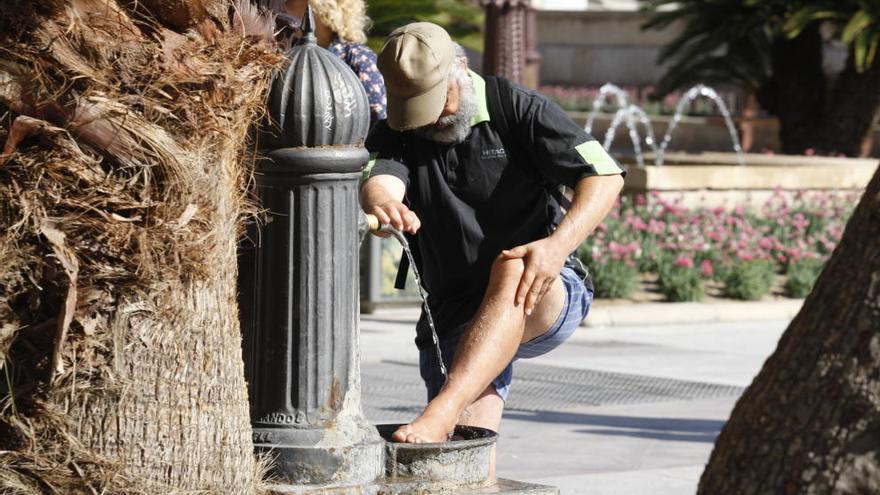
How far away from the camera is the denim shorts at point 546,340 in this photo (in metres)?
4.56

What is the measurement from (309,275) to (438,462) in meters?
0.62

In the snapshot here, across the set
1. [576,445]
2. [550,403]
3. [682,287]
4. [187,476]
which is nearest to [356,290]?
[187,476]

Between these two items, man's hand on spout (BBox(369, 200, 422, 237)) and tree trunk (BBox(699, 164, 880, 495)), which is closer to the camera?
tree trunk (BBox(699, 164, 880, 495))

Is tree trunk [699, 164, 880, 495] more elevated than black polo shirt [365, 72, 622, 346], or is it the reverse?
black polo shirt [365, 72, 622, 346]

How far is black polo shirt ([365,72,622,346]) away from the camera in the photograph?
4.50 metres

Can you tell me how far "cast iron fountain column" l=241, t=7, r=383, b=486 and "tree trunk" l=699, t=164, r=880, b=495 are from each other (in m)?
1.59

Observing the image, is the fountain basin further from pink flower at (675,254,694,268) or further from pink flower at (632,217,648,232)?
pink flower at (632,217,648,232)

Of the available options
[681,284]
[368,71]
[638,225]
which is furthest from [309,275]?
[638,225]

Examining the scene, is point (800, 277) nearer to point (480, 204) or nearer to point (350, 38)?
point (350, 38)

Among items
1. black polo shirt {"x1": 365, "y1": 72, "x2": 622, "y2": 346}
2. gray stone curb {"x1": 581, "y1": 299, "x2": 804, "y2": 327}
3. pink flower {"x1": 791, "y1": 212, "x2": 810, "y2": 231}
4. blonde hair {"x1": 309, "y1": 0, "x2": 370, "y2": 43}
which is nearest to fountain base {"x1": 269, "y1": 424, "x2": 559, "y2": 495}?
black polo shirt {"x1": 365, "y1": 72, "x2": 622, "y2": 346}

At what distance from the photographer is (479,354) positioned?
13.9ft

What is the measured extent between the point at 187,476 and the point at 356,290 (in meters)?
0.86

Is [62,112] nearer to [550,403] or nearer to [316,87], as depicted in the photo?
[316,87]

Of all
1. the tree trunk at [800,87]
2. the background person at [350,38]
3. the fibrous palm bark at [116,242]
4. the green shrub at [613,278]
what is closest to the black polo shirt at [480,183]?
the background person at [350,38]
